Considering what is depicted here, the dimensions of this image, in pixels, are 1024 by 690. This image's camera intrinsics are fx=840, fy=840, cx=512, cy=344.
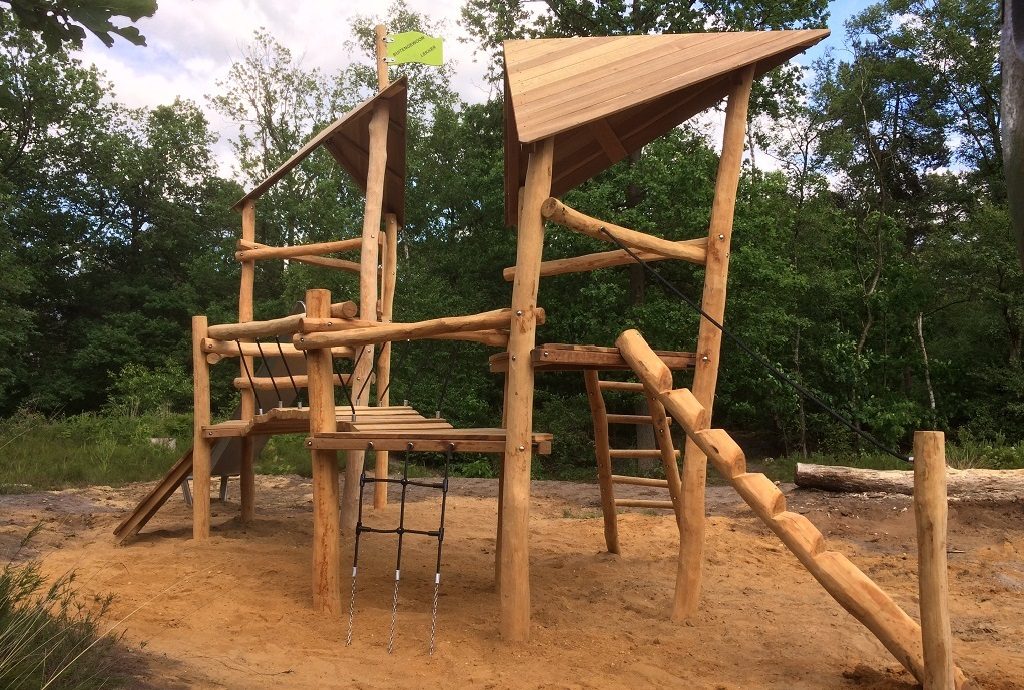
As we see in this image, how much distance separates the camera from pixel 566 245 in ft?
49.8

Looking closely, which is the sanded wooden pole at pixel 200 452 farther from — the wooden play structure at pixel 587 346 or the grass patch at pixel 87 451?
the grass patch at pixel 87 451

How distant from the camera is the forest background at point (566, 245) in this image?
1448 cm

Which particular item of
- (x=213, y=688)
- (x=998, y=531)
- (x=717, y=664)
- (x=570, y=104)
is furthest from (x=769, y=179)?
(x=213, y=688)

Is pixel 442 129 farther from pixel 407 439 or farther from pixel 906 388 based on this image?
pixel 407 439

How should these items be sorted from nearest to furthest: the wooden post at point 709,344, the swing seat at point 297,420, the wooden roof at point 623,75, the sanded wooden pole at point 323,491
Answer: the wooden roof at point 623,75 → the wooden post at point 709,344 → the sanded wooden pole at point 323,491 → the swing seat at point 297,420

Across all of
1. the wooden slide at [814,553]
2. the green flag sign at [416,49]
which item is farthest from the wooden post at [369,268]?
the wooden slide at [814,553]

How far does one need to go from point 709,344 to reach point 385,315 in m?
4.29

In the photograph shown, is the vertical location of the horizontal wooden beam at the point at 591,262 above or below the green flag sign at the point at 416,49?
below

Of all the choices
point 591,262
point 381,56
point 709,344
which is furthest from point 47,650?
point 381,56

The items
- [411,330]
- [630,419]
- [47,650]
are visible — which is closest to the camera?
[47,650]

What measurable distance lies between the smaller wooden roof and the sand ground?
10.9ft

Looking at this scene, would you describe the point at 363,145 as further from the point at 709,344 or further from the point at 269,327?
the point at 709,344

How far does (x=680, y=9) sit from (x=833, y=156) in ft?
17.7

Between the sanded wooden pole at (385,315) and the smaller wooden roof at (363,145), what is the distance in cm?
38
